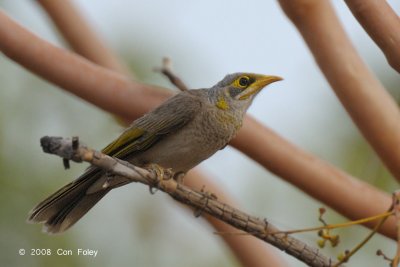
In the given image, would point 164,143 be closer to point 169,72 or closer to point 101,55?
point 169,72

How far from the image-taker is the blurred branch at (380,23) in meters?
4.18

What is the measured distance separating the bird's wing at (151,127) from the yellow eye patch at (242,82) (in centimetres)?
58

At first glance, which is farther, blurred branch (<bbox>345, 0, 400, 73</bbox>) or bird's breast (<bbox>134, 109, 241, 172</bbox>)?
bird's breast (<bbox>134, 109, 241, 172</bbox>)

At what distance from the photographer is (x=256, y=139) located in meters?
5.68

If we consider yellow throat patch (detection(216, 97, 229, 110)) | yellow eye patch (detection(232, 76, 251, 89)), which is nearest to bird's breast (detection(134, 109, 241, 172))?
yellow throat patch (detection(216, 97, 229, 110))

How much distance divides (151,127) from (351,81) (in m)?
1.68

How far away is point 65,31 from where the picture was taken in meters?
6.82

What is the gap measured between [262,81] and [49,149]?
10.6 feet

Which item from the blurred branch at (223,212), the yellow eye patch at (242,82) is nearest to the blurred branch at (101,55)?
the yellow eye patch at (242,82)

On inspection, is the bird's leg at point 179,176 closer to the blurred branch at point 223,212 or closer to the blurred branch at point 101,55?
the blurred branch at point 101,55

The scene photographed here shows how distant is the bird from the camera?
574cm

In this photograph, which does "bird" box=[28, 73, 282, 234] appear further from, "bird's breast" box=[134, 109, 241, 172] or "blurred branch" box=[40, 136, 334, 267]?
"blurred branch" box=[40, 136, 334, 267]

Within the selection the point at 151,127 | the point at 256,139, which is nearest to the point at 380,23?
the point at 256,139

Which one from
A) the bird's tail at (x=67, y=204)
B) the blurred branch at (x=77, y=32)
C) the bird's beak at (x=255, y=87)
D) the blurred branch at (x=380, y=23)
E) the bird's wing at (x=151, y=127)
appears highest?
the blurred branch at (x=77, y=32)
